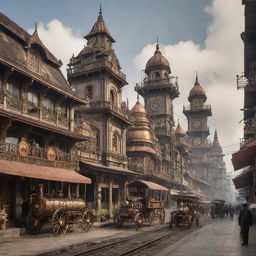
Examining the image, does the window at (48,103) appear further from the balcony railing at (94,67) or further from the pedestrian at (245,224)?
the pedestrian at (245,224)

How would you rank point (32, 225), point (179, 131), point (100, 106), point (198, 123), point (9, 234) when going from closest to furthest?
point (9, 234) < point (32, 225) < point (100, 106) < point (179, 131) < point (198, 123)

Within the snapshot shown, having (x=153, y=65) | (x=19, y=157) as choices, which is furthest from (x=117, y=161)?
(x=153, y=65)

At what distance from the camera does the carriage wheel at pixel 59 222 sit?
61.3ft

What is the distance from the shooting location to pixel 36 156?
22234mm

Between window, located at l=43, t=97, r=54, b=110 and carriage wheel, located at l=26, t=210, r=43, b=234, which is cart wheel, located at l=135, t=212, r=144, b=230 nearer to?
carriage wheel, located at l=26, t=210, r=43, b=234

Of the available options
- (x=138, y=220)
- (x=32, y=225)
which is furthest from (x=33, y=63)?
(x=138, y=220)

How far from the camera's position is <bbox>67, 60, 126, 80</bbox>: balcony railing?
36.3 metres

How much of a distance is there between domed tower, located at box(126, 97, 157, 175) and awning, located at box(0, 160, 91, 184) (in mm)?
26005

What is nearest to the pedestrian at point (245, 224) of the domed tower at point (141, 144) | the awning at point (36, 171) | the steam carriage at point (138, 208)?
the steam carriage at point (138, 208)

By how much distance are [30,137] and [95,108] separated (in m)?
12.3

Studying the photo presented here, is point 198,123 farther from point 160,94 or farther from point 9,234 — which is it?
point 9,234

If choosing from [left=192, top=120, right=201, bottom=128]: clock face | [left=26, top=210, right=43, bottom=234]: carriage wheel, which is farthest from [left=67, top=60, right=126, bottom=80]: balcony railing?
[left=192, top=120, right=201, bottom=128]: clock face

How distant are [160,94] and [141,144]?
57.3 feet

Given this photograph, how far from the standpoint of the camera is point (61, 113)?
91.2 feet
